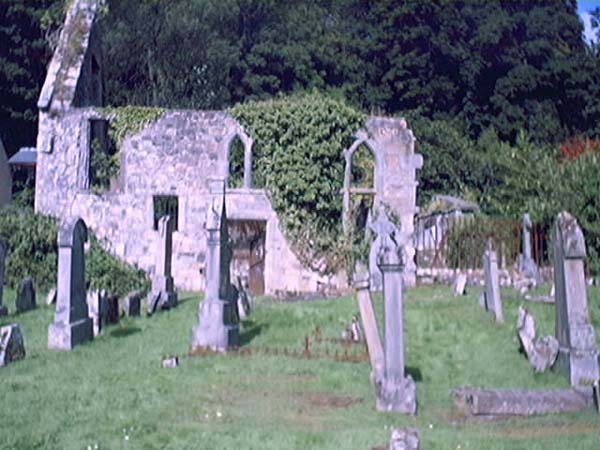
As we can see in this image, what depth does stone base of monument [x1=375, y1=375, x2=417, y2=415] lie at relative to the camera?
9.07m

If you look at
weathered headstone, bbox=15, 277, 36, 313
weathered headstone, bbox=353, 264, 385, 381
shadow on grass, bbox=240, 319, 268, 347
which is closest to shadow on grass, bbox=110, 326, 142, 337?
shadow on grass, bbox=240, 319, 268, 347

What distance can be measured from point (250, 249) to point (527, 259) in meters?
7.15

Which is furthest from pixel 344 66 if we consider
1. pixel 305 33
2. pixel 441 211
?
pixel 441 211

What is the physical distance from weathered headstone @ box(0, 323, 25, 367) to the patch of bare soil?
4053 millimetres

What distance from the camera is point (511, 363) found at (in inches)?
457

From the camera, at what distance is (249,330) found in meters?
14.9

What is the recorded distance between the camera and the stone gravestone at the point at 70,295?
13.0 meters

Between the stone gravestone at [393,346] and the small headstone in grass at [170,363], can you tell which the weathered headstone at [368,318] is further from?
the small headstone in grass at [170,363]

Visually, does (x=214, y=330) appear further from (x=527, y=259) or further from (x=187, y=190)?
(x=527, y=259)

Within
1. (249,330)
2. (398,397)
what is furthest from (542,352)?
(249,330)

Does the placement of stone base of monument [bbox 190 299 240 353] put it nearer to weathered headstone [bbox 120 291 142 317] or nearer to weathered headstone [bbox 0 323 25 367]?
weathered headstone [bbox 0 323 25 367]

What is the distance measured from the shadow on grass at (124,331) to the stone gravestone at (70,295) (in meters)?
0.51

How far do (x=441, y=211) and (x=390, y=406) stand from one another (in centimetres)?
2023

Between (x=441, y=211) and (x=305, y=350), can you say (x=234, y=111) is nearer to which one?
(x=441, y=211)
